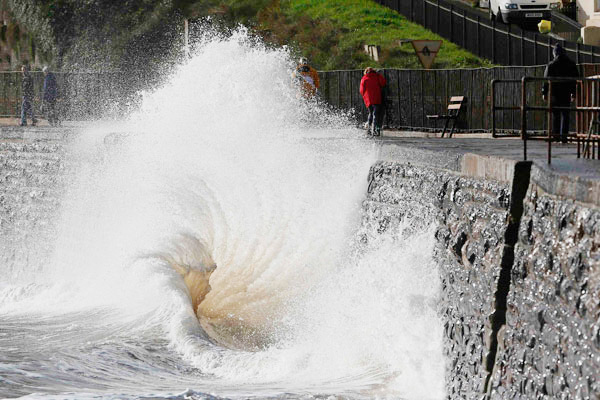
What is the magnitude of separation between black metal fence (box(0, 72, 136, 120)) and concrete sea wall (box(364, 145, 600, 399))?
21600 millimetres

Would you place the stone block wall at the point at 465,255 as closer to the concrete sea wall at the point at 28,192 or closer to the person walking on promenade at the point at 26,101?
the concrete sea wall at the point at 28,192

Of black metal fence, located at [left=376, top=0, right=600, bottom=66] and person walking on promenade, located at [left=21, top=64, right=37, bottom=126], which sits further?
black metal fence, located at [left=376, top=0, right=600, bottom=66]

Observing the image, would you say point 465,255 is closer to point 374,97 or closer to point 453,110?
point 374,97

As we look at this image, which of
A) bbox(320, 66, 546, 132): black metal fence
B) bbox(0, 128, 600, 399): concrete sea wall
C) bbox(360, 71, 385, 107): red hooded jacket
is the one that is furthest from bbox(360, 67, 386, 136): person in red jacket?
bbox(0, 128, 600, 399): concrete sea wall

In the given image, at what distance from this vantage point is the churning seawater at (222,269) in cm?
1094

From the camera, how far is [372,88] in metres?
20.3

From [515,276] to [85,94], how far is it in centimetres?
2556

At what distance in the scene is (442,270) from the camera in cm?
1021

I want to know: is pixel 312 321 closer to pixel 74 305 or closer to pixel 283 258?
pixel 283 258

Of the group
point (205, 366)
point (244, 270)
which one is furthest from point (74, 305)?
point (205, 366)

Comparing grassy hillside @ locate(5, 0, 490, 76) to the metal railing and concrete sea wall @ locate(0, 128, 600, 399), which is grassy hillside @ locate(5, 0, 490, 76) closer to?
the metal railing

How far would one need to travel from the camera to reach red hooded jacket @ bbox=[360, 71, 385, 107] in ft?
66.5

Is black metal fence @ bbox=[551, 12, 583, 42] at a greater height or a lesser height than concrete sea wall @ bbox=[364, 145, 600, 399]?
greater

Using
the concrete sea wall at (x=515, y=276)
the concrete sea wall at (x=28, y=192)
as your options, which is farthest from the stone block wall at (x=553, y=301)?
the concrete sea wall at (x=28, y=192)
